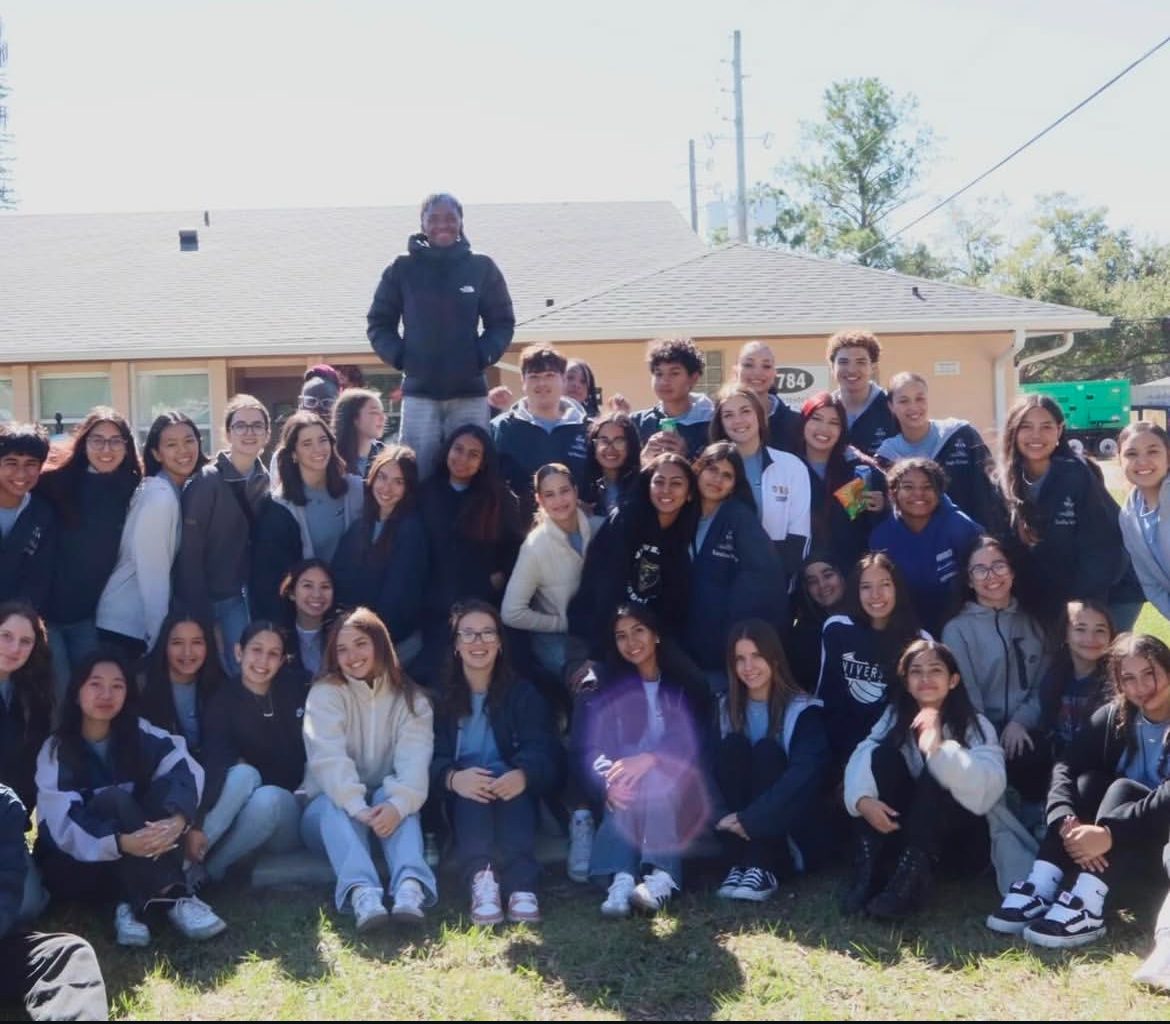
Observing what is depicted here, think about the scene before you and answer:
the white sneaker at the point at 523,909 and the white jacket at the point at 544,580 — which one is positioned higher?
the white jacket at the point at 544,580

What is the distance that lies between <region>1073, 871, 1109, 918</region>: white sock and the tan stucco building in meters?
9.89

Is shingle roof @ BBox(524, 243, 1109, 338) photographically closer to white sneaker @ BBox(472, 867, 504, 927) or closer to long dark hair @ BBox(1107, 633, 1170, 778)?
long dark hair @ BBox(1107, 633, 1170, 778)

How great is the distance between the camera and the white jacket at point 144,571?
5.33 m

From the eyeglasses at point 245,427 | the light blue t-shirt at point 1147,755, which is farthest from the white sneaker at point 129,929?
the light blue t-shirt at point 1147,755

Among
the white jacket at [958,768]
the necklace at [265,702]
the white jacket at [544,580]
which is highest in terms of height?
the white jacket at [544,580]

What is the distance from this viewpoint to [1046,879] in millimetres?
4543

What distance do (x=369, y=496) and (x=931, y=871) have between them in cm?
279

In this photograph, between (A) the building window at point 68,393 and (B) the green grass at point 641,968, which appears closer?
(B) the green grass at point 641,968

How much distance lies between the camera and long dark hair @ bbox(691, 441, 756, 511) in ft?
17.6

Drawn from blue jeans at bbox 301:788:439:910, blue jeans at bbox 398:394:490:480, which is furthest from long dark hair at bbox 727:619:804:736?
blue jeans at bbox 398:394:490:480

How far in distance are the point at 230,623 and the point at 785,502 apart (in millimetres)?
2480

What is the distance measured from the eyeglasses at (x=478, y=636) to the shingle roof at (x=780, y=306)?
892 centimetres

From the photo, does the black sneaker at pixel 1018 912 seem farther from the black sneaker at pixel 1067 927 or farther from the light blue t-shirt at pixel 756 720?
the light blue t-shirt at pixel 756 720

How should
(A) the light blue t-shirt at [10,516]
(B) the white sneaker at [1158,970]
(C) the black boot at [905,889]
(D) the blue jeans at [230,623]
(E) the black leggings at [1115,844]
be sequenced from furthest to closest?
(D) the blue jeans at [230,623], (A) the light blue t-shirt at [10,516], (C) the black boot at [905,889], (E) the black leggings at [1115,844], (B) the white sneaker at [1158,970]
